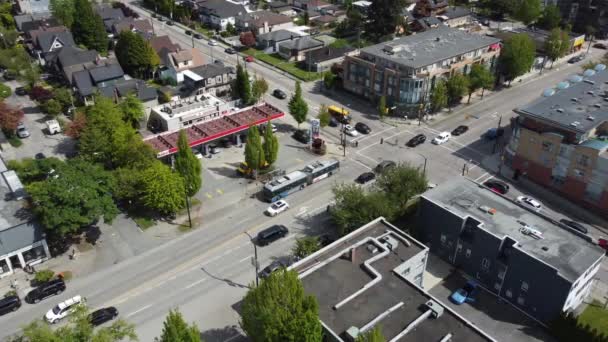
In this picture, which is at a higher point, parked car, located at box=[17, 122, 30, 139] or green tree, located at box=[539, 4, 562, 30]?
green tree, located at box=[539, 4, 562, 30]

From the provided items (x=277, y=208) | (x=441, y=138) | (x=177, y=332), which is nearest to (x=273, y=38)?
(x=441, y=138)

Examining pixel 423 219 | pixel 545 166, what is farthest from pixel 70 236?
pixel 545 166

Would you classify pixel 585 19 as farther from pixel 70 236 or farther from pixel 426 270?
pixel 70 236

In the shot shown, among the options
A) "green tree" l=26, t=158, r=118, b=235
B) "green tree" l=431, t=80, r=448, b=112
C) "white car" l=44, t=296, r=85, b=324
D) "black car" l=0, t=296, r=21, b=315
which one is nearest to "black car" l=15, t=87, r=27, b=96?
"green tree" l=26, t=158, r=118, b=235

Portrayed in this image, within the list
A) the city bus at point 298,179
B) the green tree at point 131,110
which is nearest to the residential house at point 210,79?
the green tree at point 131,110

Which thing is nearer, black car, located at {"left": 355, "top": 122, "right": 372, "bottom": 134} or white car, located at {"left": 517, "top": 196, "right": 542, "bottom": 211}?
white car, located at {"left": 517, "top": 196, "right": 542, "bottom": 211}

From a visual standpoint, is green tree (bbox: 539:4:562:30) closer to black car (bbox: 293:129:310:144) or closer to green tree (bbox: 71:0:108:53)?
black car (bbox: 293:129:310:144)

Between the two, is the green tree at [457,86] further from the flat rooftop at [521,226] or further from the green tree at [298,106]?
the flat rooftop at [521,226]
